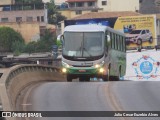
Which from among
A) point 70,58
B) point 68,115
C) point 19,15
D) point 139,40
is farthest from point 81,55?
point 19,15

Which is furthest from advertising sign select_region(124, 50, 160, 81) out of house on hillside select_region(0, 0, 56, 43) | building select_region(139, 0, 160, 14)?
building select_region(139, 0, 160, 14)

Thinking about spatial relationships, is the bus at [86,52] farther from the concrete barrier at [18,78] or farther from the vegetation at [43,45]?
the vegetation at [43,45]

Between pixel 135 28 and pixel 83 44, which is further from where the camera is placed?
pixel 135 28

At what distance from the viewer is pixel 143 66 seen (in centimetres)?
7044

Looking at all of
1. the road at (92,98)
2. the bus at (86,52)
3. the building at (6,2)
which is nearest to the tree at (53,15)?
the building at (6,2)

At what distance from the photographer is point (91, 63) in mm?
36156

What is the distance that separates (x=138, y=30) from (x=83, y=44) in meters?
60.9

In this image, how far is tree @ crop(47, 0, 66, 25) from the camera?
156250 millimetres

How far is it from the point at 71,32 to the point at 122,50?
903 centimetres

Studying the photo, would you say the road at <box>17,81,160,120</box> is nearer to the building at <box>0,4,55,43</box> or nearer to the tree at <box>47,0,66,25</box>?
the building at <box>0,4,55,43</box>

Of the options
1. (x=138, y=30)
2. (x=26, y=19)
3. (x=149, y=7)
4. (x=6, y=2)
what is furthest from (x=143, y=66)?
(x=6, y=2)

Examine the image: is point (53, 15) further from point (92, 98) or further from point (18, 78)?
point (92, 98)

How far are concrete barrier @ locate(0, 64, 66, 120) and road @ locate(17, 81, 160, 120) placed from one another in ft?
1.79

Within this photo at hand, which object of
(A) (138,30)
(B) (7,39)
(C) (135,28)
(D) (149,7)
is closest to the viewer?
(A) (138,30)
